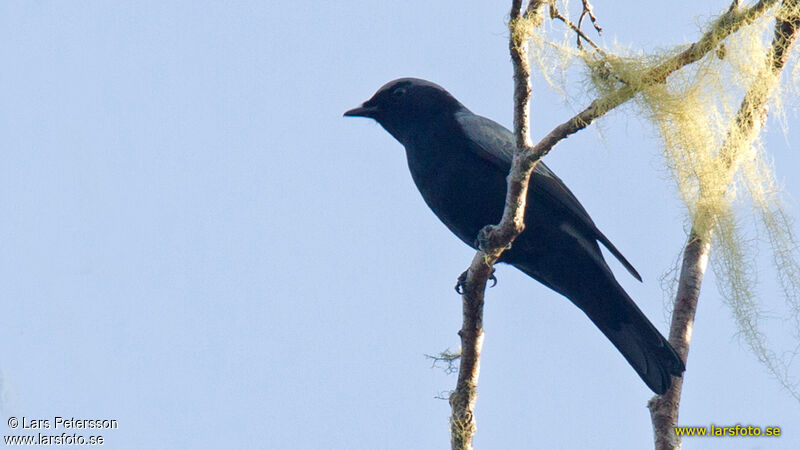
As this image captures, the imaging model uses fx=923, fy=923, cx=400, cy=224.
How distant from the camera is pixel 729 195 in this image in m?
4.06

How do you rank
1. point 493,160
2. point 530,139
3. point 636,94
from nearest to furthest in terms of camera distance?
point 636,94
point 530,139
point 493,160

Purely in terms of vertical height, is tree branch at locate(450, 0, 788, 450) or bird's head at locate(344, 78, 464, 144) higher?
bird's head at locate(344, 78, 464, 144)

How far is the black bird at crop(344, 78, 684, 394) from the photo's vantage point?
5191 mm

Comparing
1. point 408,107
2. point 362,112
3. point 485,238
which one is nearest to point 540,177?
point 408,107

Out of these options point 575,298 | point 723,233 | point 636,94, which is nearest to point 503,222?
point 636,94

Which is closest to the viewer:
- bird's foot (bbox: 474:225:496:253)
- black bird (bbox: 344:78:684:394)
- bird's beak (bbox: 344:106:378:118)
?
bird's foot (bbox: 474:225:496:253)

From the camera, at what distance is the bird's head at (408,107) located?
5.71 meters

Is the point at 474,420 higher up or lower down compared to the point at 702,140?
lower down

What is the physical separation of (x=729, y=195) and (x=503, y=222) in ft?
3.52

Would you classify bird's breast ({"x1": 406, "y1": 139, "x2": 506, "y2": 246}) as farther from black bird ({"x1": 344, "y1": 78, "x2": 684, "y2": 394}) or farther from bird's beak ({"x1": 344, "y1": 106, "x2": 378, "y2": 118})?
bird's beak ({"x1": 344, "y1": 106, "x2": 378, "y2": 118})

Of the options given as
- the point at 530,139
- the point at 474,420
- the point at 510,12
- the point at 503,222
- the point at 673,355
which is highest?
the point at 510,12

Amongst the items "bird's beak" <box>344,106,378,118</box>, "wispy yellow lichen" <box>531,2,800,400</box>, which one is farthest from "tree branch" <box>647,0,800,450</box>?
"bird's beak" <box>344,106,378,118</box>

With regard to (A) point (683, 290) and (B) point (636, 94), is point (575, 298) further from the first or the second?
(B) point (636, 94)

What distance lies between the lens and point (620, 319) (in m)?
5.29
